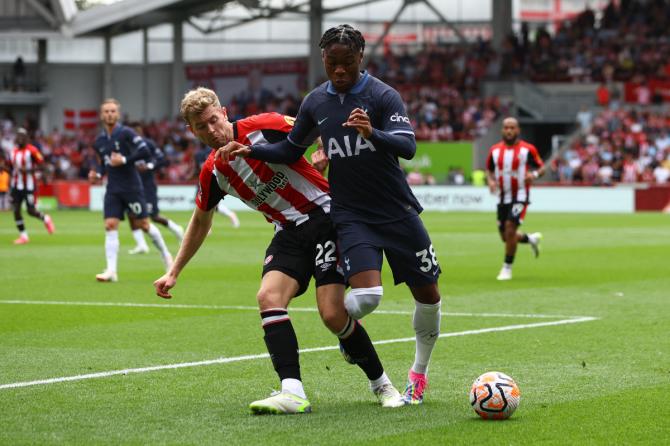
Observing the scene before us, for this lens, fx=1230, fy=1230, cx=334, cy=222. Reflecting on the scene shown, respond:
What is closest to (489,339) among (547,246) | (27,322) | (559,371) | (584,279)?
(559,371)

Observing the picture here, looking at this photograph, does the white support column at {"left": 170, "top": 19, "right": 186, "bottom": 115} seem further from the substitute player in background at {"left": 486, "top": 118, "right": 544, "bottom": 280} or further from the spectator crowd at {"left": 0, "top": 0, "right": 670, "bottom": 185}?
the substitute player in background at {"left": 486, "top": 118, "right": 544, "bottom": 280}

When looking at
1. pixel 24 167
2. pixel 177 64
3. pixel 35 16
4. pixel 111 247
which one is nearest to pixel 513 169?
pixel 111 247

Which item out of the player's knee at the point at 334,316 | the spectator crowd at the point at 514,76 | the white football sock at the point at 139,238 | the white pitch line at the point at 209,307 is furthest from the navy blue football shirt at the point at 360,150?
the spectator crowd at the point at 514,76


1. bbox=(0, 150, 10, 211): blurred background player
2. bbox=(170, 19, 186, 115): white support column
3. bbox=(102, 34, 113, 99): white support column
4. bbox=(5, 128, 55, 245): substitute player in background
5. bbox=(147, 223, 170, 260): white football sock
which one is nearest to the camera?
bbox=(147, 223, 170, 260): white football sock

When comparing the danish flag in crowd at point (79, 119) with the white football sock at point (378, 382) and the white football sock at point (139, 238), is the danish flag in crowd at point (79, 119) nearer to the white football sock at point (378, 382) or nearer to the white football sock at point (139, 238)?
the white football sock at point (139, 238)

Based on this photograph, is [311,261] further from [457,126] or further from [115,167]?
[457,126]

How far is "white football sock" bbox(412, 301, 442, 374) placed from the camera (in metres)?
7.50

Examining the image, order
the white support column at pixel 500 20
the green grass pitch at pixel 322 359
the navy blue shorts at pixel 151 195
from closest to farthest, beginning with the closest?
the green grass pitch at pixel 322 359 → the navy blue shorts at pixel 151 195 → the white support column at pixel 500 20

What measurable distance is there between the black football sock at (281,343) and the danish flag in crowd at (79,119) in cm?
5513

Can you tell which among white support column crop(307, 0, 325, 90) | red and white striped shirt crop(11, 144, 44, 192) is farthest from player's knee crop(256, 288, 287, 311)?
white support column crop(307, 0, 325, 90)

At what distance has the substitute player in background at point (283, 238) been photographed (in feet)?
23.6

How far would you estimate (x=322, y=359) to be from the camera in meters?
9.46

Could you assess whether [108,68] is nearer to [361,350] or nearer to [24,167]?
[24,167]

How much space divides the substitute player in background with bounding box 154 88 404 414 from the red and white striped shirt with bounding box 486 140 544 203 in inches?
405
